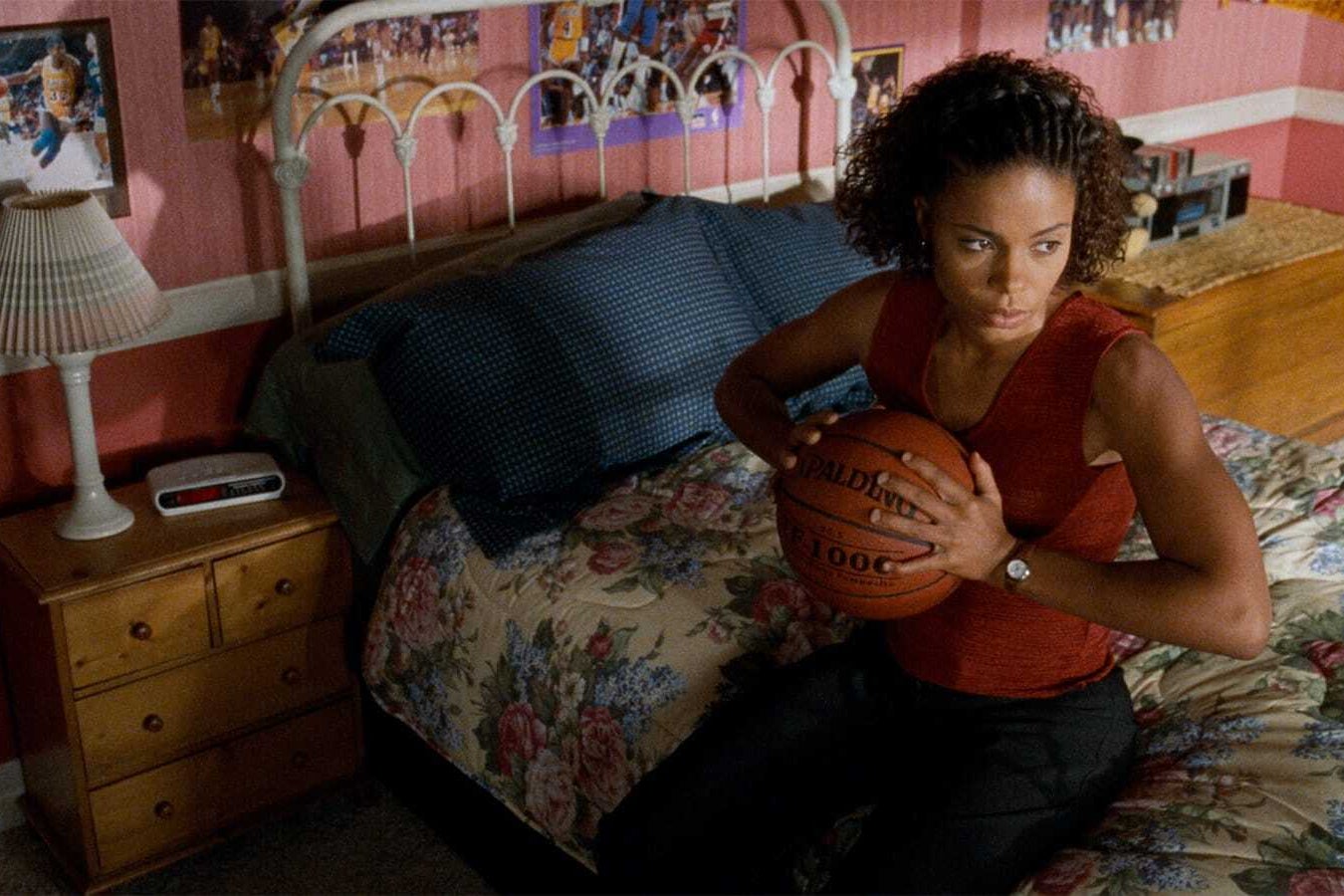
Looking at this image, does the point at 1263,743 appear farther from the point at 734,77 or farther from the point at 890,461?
the point at 734,77

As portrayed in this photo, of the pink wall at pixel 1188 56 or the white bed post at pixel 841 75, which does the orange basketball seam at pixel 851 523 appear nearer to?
the white bed post at pixel 841 75

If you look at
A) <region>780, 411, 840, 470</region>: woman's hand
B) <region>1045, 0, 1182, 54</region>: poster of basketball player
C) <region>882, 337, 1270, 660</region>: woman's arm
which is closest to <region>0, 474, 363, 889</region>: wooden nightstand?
<region>780, 411, 840, 470</region>: woman's hand

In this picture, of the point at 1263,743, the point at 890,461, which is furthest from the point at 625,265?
the point at 1263,743

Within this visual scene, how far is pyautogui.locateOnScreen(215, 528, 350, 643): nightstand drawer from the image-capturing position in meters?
2.24

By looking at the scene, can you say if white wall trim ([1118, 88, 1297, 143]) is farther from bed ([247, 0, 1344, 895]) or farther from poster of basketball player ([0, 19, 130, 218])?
poster of basketball player ([0, 19, 130, 218])

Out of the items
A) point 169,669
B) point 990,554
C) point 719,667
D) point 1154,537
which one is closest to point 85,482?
point 169,669

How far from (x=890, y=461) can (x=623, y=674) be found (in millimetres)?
568

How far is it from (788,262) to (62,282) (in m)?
1.20

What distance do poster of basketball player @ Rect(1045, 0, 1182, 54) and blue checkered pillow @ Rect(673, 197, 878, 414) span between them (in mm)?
1252

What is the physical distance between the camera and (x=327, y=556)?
7.64ft

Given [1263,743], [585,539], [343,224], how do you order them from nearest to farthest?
[1263,743], [585,539], [343,224]

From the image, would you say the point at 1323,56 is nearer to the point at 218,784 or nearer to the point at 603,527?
the point at 603,527

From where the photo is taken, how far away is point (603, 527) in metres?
2.14

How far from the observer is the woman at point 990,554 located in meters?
1.41
